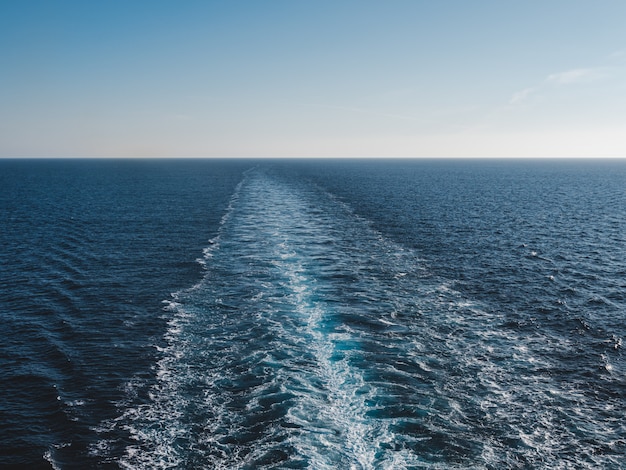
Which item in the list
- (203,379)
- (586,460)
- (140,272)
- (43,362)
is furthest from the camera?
(140,272)

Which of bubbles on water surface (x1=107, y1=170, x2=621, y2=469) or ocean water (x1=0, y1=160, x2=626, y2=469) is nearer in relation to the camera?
bubbles on water surface (x1=107, y1=170, x2=621, y2=469)

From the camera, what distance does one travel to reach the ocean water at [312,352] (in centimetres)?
1997

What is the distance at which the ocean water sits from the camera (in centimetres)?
1997

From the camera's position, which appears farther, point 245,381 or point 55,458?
point 245,381

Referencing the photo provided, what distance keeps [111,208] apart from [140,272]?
175 ft

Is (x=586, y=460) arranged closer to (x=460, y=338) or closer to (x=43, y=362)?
(x=460, y=338)

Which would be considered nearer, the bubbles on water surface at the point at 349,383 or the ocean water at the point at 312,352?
the bubbles on water surface at the point at 349,383

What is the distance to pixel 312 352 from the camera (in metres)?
Answer: 28.9

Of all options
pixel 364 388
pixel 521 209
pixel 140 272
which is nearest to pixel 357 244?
pixel 140 272

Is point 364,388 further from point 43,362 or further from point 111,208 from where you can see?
point 111,208

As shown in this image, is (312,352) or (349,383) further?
(312,352)

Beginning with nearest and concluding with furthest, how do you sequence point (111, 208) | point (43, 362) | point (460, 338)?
point (43, 362)
point (460, 338)
point (111, 208)

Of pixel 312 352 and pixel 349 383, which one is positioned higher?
pixel 312 352

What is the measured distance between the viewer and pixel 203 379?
1011 inches
